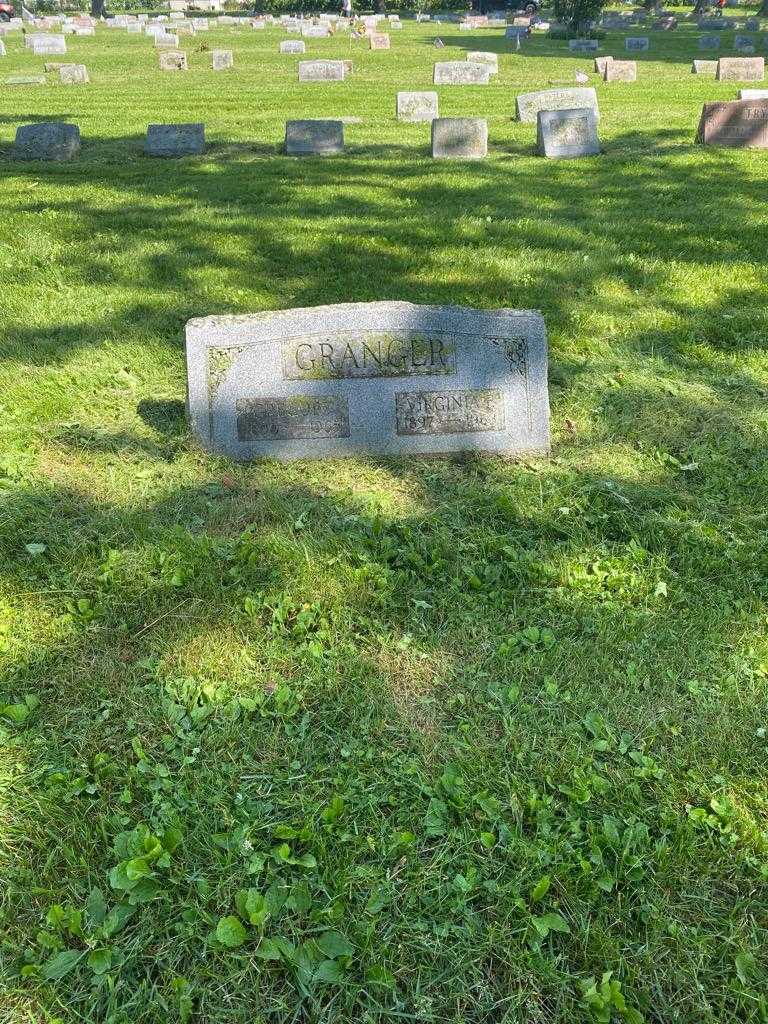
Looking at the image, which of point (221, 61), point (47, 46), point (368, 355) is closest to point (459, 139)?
point (368, 355)

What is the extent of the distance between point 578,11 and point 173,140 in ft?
96.5

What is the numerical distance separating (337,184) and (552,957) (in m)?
9.38

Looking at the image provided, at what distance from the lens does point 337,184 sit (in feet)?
31.4

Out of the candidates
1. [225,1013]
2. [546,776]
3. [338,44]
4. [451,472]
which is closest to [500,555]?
[451,472]

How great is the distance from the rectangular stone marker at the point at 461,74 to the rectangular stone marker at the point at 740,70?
6264 mm

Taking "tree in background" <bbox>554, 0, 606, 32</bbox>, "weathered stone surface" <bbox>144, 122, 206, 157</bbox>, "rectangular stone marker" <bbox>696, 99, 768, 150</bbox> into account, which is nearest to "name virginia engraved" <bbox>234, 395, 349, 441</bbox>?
"weathered stone surface" <bbox>144, 122, 206, 157</bbox>

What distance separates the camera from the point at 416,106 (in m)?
14.6

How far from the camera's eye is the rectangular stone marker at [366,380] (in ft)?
13.1

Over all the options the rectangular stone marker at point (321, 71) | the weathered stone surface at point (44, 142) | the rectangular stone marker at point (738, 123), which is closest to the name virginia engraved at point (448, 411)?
the weathered stone surface at point (44, 142)

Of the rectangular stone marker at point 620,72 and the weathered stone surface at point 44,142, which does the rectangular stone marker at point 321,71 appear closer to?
the rectangular stone marker at point 620,72

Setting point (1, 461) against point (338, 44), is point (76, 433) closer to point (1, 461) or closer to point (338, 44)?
point (1, 461)

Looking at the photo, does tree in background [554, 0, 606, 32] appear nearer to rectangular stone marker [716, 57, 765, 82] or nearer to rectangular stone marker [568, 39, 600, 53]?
rectangular stone marker [568, 39, 600, 53]

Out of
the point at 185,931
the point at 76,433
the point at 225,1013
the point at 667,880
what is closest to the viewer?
the point at 225,1013

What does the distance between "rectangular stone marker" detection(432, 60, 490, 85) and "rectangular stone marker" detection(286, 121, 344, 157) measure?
10372mm
